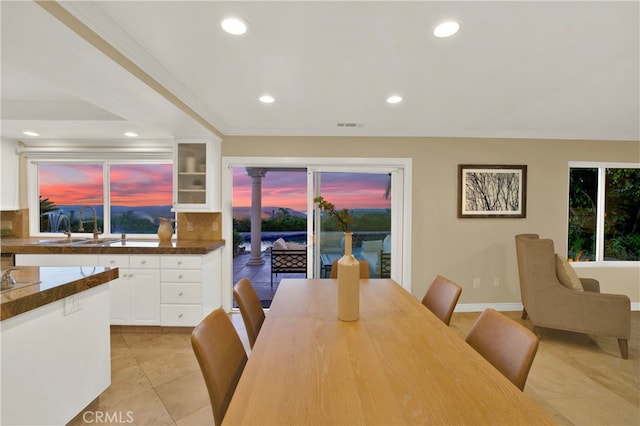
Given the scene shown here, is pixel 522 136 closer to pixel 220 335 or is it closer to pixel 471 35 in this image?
pixel 471 35

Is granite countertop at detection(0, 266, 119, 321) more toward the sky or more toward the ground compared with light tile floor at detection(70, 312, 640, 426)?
more toward the sky

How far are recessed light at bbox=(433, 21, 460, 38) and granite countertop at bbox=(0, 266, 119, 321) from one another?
2478mm

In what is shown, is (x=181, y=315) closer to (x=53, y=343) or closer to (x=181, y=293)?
(x=181, y=293)

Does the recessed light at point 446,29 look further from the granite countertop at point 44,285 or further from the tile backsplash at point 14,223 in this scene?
the tile backsplash at point 14,223

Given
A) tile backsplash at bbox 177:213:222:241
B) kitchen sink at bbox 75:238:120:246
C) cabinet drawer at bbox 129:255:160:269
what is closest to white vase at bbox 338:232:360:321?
cabinet drawer at bbox 129:255:160:269

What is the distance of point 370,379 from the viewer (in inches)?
37.1

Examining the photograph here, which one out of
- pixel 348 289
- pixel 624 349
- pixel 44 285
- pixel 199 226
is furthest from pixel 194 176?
pixel 624 349

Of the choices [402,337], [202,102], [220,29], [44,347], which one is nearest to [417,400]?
[402,337]

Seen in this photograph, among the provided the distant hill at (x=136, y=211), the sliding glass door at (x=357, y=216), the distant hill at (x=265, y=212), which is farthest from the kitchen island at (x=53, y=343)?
the distant hill at (x=265, y=212)

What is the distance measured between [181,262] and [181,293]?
33cm

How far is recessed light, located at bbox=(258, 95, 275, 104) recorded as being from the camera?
8.17 ft

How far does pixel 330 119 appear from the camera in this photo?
3119mm

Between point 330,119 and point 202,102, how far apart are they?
1323 mm

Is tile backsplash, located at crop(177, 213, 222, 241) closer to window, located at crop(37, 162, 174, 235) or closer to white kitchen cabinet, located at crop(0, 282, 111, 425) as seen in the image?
window, located at crop(37, 162, 174, 235)
